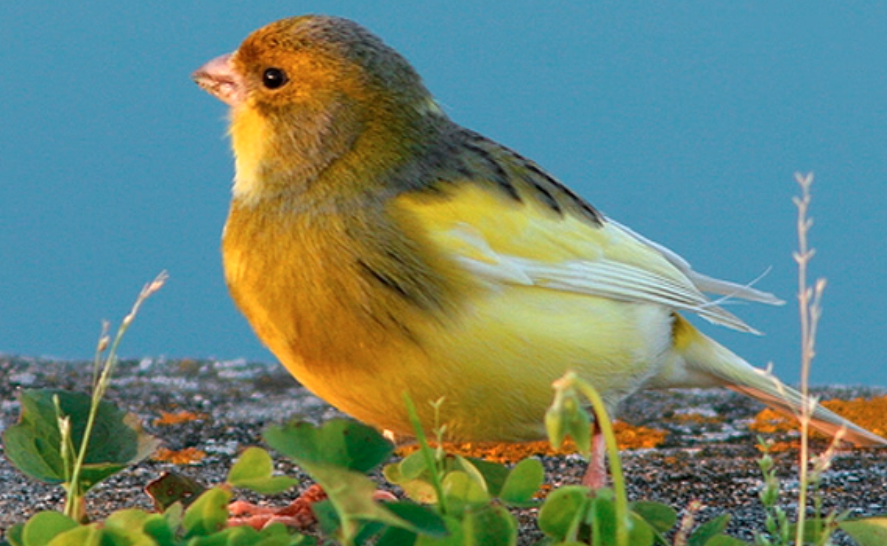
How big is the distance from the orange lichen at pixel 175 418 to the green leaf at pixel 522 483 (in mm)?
3037

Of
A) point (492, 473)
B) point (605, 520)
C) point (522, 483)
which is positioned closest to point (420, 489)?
point (492, 473)

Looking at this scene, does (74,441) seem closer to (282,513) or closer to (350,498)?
(282,513)

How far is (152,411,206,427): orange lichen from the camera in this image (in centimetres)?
550

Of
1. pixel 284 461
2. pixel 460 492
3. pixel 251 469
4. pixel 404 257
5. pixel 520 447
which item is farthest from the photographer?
pixel 520 447

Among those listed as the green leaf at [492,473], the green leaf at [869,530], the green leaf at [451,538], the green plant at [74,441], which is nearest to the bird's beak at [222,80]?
the green plant at [74,441]

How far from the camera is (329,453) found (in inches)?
99.6

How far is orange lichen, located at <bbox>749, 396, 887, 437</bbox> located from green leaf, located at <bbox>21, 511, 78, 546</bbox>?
3738mm

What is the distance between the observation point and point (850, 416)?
18.2ft

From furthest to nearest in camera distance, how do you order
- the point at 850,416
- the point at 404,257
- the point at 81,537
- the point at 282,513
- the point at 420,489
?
the point at 850,416 < the point at 282,513 < the point at 404,257 < the point at 420,489 < the point at 81,537

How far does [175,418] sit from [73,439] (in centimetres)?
257

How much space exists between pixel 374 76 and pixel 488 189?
50 cm

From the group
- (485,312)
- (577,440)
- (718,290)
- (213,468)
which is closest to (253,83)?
(485,312)

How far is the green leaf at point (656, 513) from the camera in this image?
2.96m

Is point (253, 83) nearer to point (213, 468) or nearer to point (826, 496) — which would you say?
point (213, 468)
